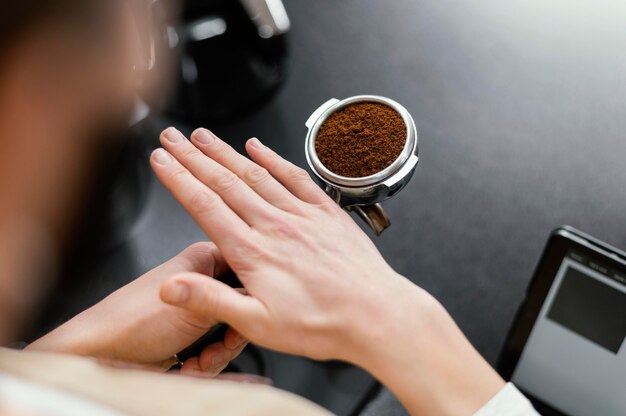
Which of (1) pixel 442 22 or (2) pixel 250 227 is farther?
(1) pixel 442 22

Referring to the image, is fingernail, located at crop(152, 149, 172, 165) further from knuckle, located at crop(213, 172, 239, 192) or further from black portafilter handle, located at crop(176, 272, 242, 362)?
black portafilter handle, located at crop(176, 272, 242, 362)

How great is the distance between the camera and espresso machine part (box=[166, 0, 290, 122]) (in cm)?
82

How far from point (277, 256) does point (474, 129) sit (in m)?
0.35

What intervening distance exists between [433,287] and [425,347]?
0.76 ft

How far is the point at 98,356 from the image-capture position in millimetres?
566

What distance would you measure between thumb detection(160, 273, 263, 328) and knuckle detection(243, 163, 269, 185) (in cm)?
11

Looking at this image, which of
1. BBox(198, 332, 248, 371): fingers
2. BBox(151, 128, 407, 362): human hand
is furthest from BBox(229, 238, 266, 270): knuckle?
BBox(198, 332, 248, 371): fingers

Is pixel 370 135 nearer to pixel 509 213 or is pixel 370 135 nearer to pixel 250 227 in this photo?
Answer: pixel 250 227

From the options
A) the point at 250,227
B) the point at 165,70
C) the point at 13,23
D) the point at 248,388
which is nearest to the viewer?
the point at 248,388

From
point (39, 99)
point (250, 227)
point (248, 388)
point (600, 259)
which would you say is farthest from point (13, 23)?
point (600, 259)

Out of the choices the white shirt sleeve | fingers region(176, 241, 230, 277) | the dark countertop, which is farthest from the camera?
the dark countertop

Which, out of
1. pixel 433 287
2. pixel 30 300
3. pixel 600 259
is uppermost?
pixel 600 259

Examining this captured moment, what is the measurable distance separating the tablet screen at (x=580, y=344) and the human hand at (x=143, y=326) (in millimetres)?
265

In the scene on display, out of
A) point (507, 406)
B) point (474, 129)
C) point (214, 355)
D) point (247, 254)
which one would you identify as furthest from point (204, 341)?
point (474, 129)
